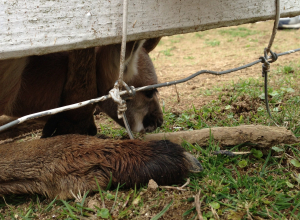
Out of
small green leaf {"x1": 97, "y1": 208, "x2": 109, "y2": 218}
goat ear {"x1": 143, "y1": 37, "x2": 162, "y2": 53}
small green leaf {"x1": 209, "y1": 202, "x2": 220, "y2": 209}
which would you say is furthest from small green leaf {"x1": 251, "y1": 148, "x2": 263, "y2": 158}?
goat ear {"x1": 143, "y1": 37, "x2": 162, "y2": 53}

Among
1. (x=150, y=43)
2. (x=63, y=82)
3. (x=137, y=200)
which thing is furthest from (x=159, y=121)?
(x=137, y=200)

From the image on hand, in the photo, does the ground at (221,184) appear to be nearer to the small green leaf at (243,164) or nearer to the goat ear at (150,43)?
the small green leaf at (243,164)

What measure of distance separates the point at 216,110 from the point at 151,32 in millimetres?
1844

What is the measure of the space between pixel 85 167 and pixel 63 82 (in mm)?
993

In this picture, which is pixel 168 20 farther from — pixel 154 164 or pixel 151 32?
pixel 154 164

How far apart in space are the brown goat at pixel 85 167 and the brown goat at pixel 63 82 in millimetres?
549

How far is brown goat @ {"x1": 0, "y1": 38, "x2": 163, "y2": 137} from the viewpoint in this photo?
7.50 feet

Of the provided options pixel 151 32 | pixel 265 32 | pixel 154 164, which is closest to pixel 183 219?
pixel 154 164

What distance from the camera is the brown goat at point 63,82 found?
229cm

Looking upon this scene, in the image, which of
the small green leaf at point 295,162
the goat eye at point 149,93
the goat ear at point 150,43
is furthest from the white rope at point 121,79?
the goat ear at point 150,43

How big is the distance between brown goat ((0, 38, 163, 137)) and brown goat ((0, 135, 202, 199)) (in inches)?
21.6

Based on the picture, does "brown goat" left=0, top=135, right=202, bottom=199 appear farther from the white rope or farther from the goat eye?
the goat eye

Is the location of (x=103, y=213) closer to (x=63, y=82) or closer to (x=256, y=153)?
(x=256, y=153)

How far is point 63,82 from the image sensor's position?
257cm
